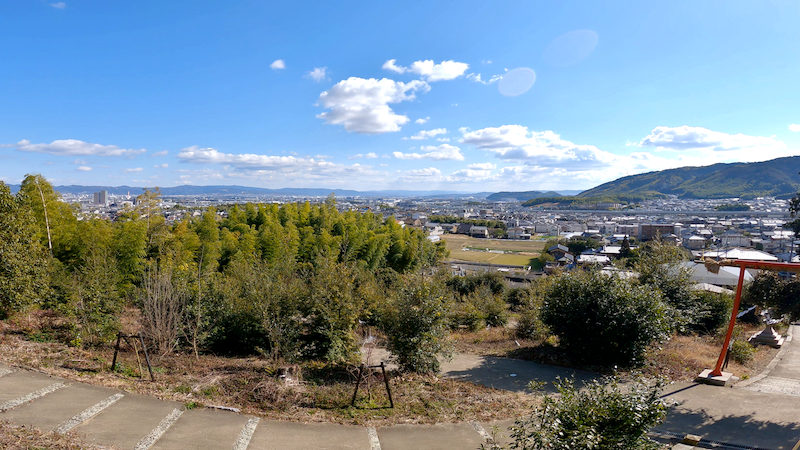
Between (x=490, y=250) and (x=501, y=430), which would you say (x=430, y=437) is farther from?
(x=490, y=250)

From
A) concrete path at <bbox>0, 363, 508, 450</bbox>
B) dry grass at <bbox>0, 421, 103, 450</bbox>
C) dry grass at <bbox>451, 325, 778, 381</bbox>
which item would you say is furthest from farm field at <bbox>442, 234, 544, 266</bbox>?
dry grass at <bbox>0, 421, 103, 450</bbox>

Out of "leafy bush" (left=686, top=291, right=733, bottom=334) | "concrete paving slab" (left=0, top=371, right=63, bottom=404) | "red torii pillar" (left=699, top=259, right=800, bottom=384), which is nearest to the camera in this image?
"concrete paving slab" (left=0, top=371, right=63, bottom=404)

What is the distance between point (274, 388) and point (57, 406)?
8.10 ft

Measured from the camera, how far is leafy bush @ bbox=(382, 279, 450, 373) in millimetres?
6996

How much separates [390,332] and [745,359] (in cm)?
732

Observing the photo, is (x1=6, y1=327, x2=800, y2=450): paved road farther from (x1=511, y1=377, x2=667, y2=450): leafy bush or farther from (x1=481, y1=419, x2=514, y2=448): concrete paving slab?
(x1=511, y1=377, x2=667, y2=450): leafy bush

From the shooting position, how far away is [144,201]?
1466 centimetres

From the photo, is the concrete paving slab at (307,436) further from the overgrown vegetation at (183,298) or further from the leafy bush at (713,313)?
the leafy bush at (713,313)

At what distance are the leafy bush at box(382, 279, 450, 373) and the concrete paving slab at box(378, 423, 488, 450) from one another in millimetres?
1700

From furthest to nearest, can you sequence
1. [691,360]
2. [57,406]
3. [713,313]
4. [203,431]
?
[713,313], [691,360], [57,406], [203,431]

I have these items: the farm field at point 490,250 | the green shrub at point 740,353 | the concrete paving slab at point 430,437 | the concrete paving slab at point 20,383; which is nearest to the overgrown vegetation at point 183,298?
the concrete paving slab at point 20,383

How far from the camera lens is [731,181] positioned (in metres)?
156

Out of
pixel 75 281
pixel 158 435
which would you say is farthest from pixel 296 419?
pixel 75 281

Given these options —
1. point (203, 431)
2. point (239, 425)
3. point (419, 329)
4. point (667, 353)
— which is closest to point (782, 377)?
point (667, 353)
